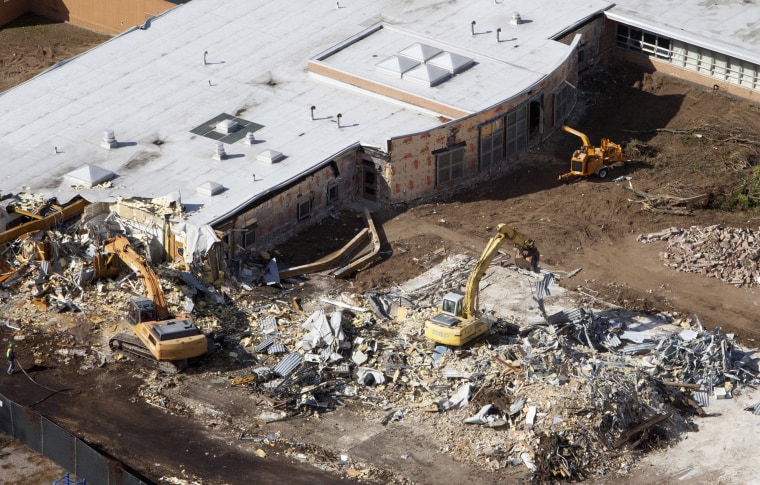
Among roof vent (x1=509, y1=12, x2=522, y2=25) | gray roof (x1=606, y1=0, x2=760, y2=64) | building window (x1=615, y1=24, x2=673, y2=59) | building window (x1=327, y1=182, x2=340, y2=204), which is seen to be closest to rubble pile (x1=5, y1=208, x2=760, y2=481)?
building window (x1=327, y1=182, x2=340, y2=204)

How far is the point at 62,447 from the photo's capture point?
2196 inches

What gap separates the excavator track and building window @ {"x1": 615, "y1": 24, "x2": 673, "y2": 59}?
38480 millimetres

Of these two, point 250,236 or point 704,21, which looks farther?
point 704,21

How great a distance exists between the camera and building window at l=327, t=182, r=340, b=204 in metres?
73.6

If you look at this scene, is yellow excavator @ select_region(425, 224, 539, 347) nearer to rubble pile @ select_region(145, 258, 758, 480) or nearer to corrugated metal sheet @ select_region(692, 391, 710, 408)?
rubble pile @ select_region(145, 258, 758, 480)

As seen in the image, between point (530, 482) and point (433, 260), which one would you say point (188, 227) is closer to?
point (433, 260)

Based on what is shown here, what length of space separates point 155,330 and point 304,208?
1360cm

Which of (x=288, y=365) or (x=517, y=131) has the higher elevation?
(x=517, y=131)

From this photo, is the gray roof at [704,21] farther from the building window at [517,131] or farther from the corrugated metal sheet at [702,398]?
the corrugated metal sheet at [702,398]

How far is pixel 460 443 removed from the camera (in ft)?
189

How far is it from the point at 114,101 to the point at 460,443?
102 feet

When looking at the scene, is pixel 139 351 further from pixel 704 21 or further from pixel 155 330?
pixel 704 21

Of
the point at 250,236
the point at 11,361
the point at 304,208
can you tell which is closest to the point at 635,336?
the point at 304,208

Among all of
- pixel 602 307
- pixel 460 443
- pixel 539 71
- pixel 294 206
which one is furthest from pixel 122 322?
pixel 539 71
